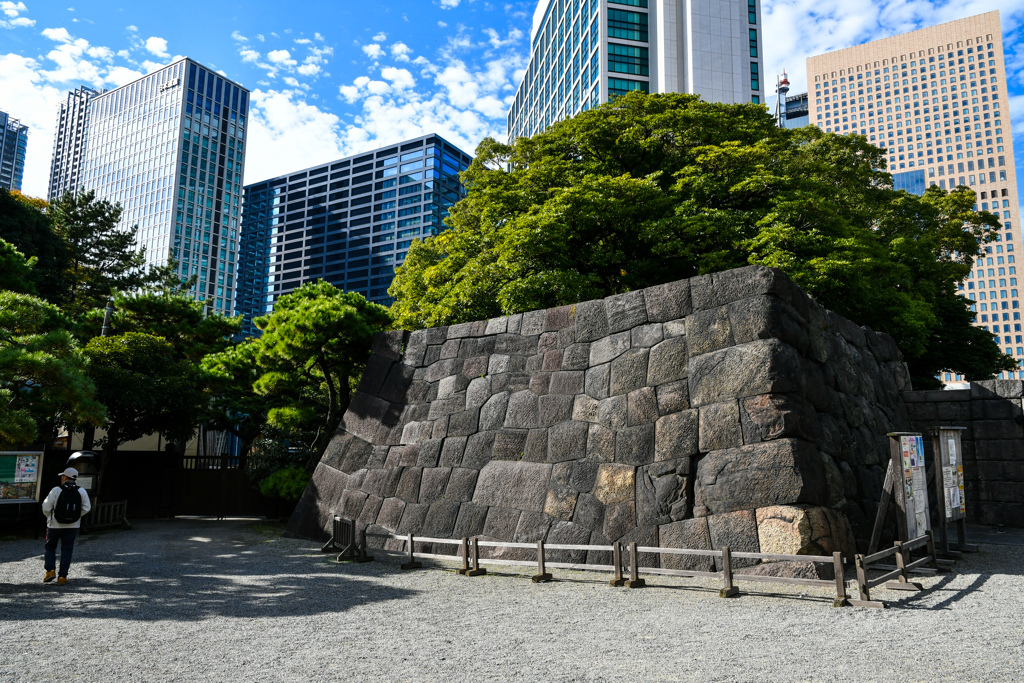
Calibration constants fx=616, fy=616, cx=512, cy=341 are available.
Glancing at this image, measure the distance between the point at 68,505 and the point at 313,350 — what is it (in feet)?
20.2

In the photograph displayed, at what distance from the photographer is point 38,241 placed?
23141mm

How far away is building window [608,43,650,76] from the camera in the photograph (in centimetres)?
4378

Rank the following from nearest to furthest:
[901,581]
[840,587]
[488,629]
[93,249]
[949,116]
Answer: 1. [488,629]
2. [840,587]
3. [901,581]
4. [93,249]
5. [949,116]

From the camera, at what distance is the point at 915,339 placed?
52.7 ft

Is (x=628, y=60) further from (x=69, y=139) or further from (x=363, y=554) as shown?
(x=69, y=139)

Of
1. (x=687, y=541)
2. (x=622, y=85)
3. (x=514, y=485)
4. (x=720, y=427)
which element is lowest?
(x=687, y=541)

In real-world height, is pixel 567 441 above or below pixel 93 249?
below

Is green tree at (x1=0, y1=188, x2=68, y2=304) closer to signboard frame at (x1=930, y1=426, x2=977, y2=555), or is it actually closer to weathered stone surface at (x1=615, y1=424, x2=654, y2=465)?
weathered stone surface at (x1=615, y1=424, x2=654, y2=465)

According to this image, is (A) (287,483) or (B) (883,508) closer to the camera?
(B) (883,508)

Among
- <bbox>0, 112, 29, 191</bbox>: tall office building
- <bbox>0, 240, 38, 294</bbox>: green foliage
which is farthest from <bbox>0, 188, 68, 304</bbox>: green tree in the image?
<bbox>0, 112, 29, 191</bbox>: tall office building

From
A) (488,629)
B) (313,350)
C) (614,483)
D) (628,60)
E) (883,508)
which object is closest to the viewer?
(488,629)

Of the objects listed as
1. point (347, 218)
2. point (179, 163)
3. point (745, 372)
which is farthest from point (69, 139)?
point (745, 372)

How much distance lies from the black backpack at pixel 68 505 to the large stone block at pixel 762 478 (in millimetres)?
7956

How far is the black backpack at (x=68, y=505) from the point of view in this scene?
7672 millimetres
